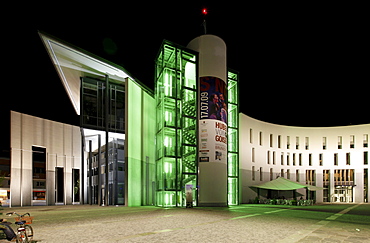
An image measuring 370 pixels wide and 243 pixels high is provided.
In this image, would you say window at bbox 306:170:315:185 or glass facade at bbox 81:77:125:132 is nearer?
glass facade at bbox 81:77:125:132

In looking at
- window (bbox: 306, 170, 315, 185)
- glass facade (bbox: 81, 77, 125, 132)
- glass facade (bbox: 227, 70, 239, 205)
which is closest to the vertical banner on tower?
glass facade (bbox: 227, 70, 239, 205)

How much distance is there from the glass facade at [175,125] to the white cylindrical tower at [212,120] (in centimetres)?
56

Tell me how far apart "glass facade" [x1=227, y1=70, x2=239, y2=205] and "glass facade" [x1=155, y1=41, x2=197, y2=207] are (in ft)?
16.2

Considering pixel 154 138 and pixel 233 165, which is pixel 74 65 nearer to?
pixel 154 138

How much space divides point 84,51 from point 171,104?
719cm

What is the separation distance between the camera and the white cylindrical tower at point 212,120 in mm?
22891

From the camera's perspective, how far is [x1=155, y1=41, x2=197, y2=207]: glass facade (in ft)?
73.9

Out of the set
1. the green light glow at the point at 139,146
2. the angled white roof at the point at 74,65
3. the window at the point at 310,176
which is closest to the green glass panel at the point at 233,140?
the green light glow at the point at 139,146

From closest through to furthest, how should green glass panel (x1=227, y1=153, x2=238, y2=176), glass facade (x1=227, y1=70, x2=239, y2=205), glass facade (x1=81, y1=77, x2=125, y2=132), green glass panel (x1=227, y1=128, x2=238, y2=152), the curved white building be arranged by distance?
1. glass facade (x1=227, y1=70, x2=239, y2=205)
2. glass facade (x1=81, y1=77, x2=125, y2=132)
3. green glass panel (x1=227, y1=153, x2=238, y2=176)
4. green glass panel (x1=227, y1=128, x2=238, y2=152)
5. the curved white building

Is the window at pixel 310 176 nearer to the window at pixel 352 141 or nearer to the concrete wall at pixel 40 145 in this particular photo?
the window at pixel 352 141

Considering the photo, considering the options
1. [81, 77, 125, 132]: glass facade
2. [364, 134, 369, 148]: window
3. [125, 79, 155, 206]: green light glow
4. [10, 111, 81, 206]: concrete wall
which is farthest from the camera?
[364, 134, 369, 148]: window

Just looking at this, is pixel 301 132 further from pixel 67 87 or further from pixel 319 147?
pixel 67 87

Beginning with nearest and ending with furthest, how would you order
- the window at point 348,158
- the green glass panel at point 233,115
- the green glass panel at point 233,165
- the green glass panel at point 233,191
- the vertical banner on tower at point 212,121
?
the vertical banner on tower at point 212,121 → the green glass panel at point 233,191 → the green glass panel at point 233,165 → the green glass panel at point 233,115 → the window at point 348,158

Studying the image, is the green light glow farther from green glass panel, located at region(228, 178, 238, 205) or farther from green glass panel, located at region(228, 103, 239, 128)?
green glass panel, located at region(228, 103, 239, 128)
